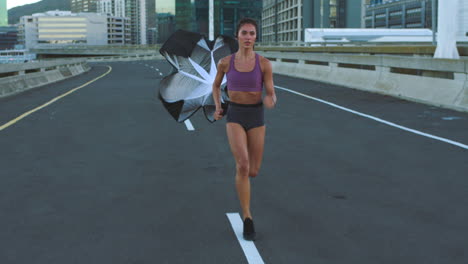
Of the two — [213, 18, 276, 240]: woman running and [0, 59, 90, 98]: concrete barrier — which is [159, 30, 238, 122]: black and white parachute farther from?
[0, 59, 90, 98]: concrete barrier

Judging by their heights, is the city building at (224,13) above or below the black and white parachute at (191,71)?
above

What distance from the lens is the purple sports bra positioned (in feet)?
18.5

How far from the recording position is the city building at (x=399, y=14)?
136 m

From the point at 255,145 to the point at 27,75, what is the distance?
22358 millimetres

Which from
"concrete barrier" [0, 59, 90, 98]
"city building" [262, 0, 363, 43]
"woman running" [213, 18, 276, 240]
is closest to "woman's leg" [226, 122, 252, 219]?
"woman running" [213, 18, 276, 240]

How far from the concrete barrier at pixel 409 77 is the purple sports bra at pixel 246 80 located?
1066cm

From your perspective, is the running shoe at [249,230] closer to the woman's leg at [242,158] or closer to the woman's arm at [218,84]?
the woman's leg at [242,158]

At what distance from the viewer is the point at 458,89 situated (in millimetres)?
15477

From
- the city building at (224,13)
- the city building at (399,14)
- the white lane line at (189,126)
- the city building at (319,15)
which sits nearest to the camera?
the white lane line at (189,126)

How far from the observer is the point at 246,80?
5.63 meters

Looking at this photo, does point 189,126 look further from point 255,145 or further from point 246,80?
point 246,80

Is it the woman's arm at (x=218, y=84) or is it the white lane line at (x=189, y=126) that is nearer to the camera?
the woman's arm at (x=218, y=84)

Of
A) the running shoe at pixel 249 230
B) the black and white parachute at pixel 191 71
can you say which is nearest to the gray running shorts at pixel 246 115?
the running shoe at pixel 249 230

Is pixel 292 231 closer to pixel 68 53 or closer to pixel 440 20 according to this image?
pixel 440 20
